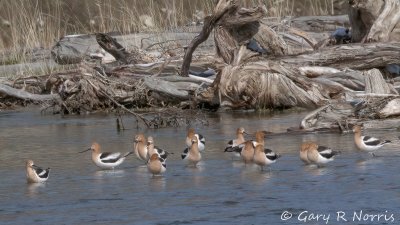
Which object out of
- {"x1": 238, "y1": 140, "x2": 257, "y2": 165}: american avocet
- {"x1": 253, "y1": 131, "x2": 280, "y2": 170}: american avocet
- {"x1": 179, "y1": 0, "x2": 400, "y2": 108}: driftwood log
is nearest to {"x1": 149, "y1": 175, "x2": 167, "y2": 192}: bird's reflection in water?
{"x1": 253, "y1": 131, "x2": 280, "y2": 170}: american avocet

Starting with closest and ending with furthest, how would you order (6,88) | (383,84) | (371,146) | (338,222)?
1. (338,222)
2. (371,146)
3. (383,84)
4. (6,88)

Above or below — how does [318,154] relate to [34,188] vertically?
above

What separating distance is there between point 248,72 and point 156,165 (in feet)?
22.6

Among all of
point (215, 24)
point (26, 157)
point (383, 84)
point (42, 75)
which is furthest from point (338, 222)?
point (42, 75)

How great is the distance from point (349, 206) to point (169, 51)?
1318 cm

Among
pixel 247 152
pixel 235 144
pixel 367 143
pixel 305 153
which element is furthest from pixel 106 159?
→ pixel 367 143

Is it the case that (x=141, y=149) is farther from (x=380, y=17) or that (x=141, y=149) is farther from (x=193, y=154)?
(x=380, y=17)

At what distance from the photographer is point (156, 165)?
498 inches

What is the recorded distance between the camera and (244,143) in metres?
13.8

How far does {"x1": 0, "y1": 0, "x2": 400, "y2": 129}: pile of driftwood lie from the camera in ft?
62.3

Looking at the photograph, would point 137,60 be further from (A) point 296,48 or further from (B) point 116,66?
(A) point 296,48

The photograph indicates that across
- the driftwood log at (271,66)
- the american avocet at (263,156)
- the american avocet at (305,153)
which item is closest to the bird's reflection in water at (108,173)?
the american avocet at (263,156)

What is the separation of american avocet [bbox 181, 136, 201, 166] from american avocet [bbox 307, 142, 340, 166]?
1.42 m

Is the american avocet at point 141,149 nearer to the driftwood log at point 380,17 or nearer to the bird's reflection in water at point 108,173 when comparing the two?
the bird's reflection in water at point 108,173
